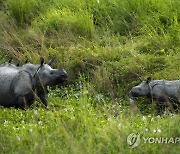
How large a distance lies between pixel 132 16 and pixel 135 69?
2.44 m

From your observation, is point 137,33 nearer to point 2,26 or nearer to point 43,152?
point 2,26

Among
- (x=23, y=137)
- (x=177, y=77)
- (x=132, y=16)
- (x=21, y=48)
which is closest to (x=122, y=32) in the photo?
(x=132, y=16)

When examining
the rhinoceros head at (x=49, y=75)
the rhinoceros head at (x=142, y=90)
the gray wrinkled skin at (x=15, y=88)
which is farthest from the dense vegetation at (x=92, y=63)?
the rhinoceros head at (x=49, y=75)

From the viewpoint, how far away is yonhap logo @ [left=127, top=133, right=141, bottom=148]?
624 centimetres

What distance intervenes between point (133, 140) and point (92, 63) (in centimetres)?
478

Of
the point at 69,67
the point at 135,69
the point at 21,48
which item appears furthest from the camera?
the point at 21,48

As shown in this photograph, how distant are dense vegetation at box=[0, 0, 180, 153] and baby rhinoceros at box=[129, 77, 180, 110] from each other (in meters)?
0.23

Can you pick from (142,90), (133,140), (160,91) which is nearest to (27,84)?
(142,90)

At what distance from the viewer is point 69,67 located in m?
11.0

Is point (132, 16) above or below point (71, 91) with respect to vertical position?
above

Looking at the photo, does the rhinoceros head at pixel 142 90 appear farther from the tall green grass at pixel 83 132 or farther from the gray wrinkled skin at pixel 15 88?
the gray wrinkled skin at pixel 15 88

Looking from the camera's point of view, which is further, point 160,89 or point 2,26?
point 2,26

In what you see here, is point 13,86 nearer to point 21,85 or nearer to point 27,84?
point 21,85

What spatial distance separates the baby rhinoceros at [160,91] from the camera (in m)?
8.78
